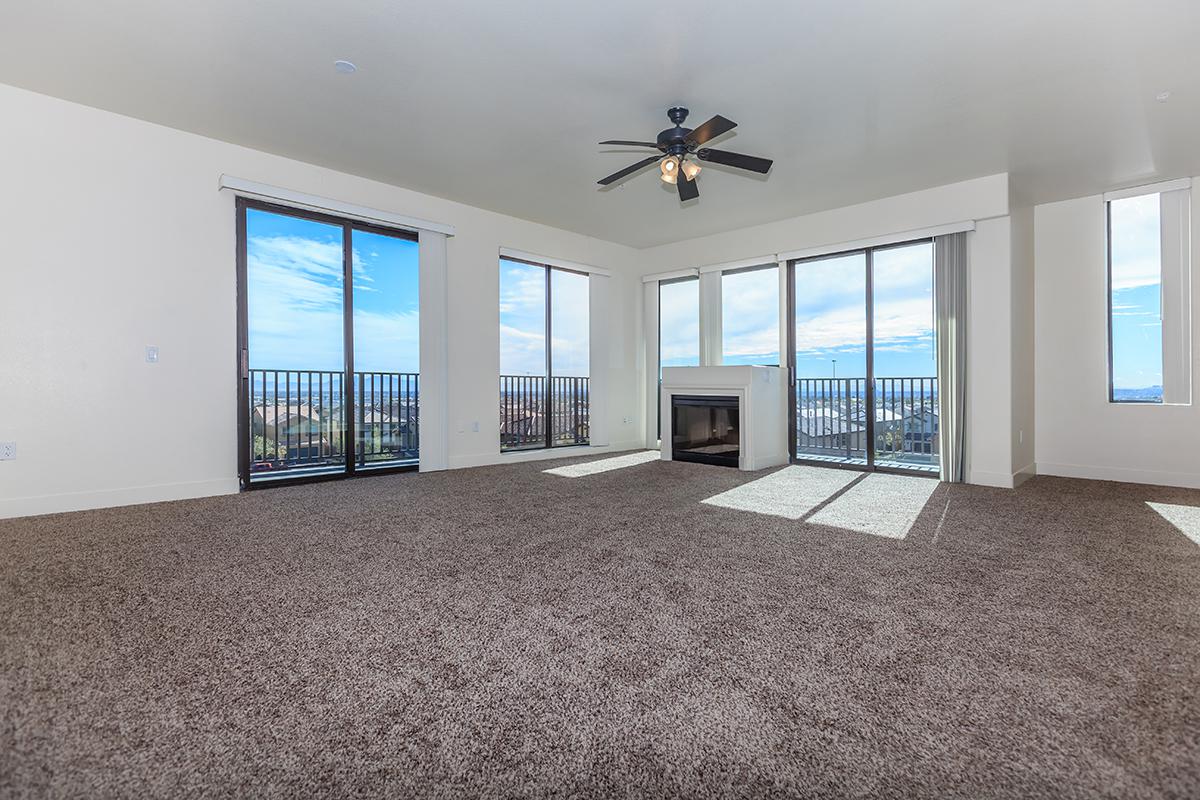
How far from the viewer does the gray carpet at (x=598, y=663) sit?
3.58 feet

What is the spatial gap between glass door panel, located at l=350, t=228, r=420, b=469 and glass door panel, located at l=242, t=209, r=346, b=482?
Answer: 24 centimetres

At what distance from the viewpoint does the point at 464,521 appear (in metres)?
3.19

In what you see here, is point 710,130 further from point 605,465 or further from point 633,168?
point 605,465

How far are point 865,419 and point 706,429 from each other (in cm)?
164

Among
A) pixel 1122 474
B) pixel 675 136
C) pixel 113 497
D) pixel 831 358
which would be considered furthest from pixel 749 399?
pixel 113 497

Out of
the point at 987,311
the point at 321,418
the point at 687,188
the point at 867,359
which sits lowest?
the point at 321,418

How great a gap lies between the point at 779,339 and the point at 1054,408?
8.87 ft

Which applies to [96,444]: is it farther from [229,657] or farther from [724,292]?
[724,292]

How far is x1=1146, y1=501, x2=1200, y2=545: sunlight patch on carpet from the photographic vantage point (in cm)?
298

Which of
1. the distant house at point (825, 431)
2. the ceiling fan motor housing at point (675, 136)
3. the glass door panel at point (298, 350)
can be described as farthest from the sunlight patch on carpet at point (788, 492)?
the glass door panel at point (298, 350)

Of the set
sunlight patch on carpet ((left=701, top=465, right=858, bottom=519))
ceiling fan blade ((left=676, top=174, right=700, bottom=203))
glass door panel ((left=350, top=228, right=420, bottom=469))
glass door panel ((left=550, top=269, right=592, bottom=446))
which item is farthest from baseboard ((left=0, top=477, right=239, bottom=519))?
ceiling fan blade ((left=676, top=174, right=700, bottom=203))

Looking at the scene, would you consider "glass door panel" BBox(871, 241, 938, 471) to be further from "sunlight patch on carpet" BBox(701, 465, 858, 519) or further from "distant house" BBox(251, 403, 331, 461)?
"distant house" BBox(251, 403, 331, 461)

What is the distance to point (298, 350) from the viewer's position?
5.02 metres

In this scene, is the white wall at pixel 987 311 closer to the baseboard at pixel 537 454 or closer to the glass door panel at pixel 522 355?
the baseboard at pixel 537 454
